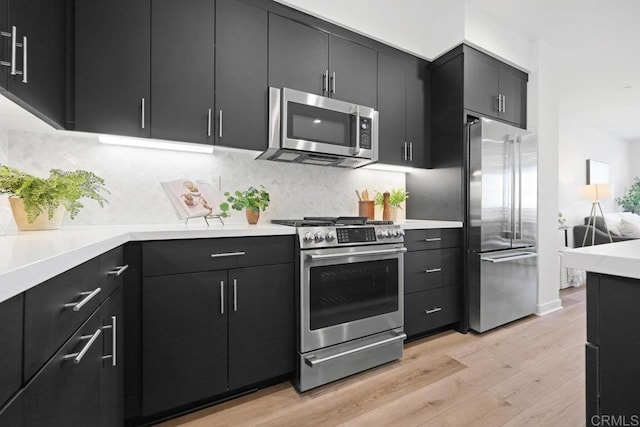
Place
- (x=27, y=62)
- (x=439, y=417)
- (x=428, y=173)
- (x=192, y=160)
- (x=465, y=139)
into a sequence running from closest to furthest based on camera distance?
(x=27, y=62), (x=439, y=417), (x=192, y=160), (x=465, y=139), (x=428, y=173)

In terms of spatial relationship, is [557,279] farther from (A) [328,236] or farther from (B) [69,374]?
(B) [69,374]

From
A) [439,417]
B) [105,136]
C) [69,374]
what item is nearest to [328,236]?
[439,417]

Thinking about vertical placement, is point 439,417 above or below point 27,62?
below

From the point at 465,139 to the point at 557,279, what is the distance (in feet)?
6.52

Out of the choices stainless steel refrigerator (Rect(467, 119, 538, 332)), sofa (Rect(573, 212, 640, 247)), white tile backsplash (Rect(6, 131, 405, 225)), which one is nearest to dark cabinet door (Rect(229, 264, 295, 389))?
white tile backsplash (Rect(6, 131, 405, 225))

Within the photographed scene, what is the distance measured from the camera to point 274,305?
176 centimetres

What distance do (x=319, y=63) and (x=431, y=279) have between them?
1.95 metres

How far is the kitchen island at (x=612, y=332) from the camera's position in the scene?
0.74 meters

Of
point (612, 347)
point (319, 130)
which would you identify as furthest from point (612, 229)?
point (612, 347)

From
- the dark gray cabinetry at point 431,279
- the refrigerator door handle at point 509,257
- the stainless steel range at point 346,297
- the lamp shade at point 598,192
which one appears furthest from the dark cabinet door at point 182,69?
the lamp shade at point 598,192

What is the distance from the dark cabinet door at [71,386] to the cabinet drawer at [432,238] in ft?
6.49

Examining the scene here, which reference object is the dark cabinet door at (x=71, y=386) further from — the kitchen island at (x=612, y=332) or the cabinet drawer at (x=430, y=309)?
the cabinet drawer at (x=430, y=309)

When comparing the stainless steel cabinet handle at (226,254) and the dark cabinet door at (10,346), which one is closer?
the dark cabinet door at (10,346)

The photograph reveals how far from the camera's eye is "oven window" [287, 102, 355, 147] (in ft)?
6.99
